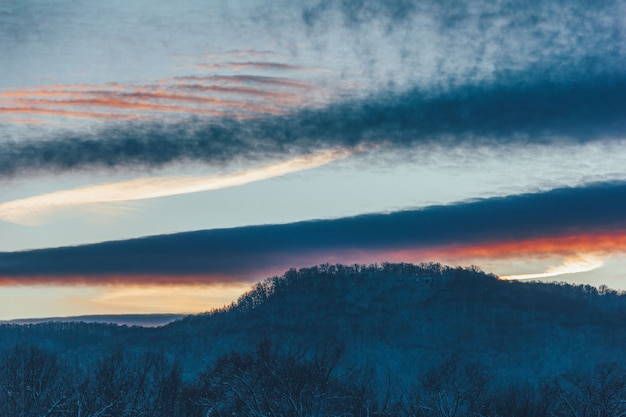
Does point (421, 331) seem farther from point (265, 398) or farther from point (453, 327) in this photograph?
point (265, 398)

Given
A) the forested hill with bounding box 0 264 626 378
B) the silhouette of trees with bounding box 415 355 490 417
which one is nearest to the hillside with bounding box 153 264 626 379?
the forested hill with bounding box 0 264 626 378

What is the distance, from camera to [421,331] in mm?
171500

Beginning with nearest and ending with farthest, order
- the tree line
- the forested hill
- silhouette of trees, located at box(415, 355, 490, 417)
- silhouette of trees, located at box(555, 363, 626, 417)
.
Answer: silhouette of trees, located at box(555, 363, 626, 417) < the tree line < silhouette of trees, located at box(415, 355, 490, 417) < the forested hill

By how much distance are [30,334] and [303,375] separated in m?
149

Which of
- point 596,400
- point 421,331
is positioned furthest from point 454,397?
point 421,331

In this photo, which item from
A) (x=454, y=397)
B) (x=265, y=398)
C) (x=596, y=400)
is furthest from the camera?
(x=454, y=397)

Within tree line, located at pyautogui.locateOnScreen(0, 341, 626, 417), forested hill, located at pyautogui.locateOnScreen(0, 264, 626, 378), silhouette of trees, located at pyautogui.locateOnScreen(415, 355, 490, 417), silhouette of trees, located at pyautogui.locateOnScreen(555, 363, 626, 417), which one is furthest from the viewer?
forested hill, located at pyautogui.locateOnScreen(0, 264, 626, 378)

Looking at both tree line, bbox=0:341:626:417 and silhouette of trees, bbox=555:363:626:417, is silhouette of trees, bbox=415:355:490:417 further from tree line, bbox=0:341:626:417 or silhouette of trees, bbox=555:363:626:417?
silhouette of trees, bbox=555:363:626:417

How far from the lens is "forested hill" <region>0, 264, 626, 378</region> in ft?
472

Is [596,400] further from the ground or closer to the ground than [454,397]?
further from the ground

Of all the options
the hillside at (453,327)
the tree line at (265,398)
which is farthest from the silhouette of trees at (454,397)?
the hillside at (453,327)

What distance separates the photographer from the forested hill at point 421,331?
472 ft

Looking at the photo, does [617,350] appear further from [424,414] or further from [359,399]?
[359,399]

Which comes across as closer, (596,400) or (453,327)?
(596,400)
